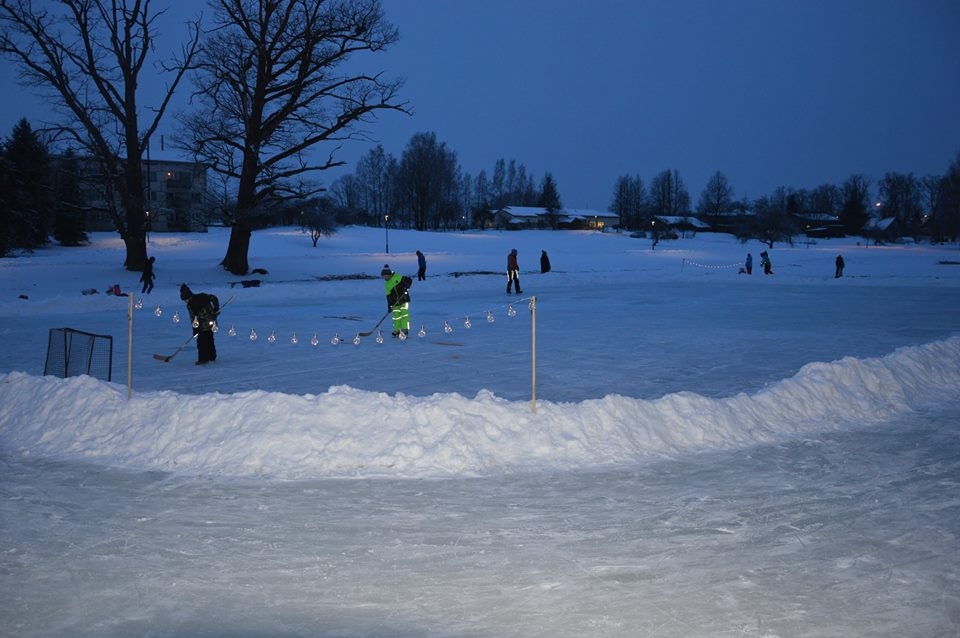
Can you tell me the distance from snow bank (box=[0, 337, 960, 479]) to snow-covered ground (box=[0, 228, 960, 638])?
0.11ft

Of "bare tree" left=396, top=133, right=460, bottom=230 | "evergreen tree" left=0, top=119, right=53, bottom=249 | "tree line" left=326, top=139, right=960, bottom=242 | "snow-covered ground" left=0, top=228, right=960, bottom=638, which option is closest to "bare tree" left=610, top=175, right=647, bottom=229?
"tree line" left=326, top=139, right=960, bottom=242

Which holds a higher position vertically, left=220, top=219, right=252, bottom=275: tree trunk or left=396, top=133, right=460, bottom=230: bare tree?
left=396, top=133, right=460, bottom=230: bare tree

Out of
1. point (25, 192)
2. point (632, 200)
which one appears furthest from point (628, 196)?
point (25, 192)

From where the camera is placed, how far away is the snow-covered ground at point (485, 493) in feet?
15.5

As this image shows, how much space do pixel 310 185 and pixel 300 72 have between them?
5.55 m

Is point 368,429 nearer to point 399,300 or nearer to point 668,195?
point 399,300

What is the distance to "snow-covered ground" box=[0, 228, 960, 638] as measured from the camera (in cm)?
473

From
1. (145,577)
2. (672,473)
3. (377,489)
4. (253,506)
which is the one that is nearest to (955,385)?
(672,473)

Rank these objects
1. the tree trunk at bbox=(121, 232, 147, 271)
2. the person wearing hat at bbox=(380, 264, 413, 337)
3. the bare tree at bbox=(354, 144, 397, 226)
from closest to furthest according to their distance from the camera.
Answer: the person wearing hat at bbox=(380, 264, 413, 337)
the tree trunk at bbox=(121, 232, 147, 271)
the bare tree at bbox=(354, 144, 397, 226)

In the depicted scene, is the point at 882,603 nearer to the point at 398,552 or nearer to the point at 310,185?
the point at 398,552

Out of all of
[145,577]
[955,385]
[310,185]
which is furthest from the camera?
[310,185]

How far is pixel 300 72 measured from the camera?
37969 millimetres

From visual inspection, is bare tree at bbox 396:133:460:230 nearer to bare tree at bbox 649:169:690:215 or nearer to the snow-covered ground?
bare tree at bbox 649:169:690:215

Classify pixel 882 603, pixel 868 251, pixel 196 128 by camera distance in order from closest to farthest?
pixel 882 603, pixel 196 128, pixel 868 251
